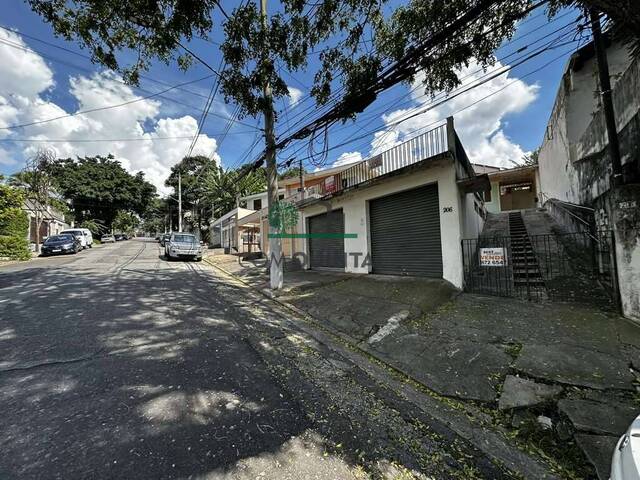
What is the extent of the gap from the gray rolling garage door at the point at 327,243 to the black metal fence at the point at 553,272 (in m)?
4.93

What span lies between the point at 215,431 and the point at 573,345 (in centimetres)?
469

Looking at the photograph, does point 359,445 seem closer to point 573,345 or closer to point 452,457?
point 452,457

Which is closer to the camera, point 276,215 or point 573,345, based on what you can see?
point 573,345

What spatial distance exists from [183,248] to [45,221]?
64.4 ft

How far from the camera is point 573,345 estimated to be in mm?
3871

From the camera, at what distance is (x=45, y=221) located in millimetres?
25578

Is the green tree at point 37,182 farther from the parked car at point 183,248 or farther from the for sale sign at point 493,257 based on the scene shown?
the for sale sign at point 493,257

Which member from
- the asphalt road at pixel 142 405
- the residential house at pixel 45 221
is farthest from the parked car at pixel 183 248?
the asphalt road at pixel 142 405

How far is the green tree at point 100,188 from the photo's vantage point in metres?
34.5

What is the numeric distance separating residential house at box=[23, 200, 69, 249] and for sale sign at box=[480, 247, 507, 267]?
24.9 metres

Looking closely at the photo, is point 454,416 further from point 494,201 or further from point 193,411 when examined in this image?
point 494,201

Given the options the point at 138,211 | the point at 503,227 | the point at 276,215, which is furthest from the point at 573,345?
the point at 138,211

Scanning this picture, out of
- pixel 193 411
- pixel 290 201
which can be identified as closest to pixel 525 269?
pixel 193 411

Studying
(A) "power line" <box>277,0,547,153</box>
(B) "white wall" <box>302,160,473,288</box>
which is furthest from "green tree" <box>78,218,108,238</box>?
(A) "power line" <box>277,0,547,153</box>
